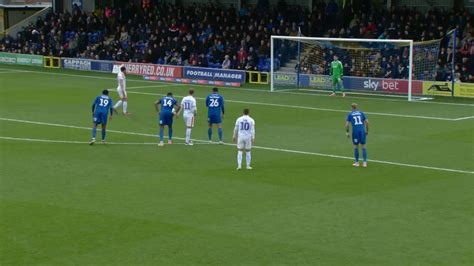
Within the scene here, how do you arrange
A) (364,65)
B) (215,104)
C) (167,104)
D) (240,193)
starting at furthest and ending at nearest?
1. (364,65)
2. (215,104)
3. (167,104)
4. (240,193)

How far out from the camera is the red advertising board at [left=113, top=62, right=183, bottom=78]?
5172 centimetres

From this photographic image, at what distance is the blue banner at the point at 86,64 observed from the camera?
57312 millimetres

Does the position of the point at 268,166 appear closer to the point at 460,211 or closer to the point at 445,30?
the point at 460,211

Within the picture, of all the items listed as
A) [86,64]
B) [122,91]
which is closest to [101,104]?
[122,91]

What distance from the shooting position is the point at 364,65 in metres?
46.5

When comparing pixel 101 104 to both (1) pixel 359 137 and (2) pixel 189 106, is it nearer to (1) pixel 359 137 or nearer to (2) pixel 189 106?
(2) pixel 189 106

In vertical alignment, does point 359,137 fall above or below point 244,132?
below

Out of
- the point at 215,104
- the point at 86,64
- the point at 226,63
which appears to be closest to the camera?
the point at 215,104

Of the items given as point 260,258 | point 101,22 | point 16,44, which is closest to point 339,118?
point 260,258

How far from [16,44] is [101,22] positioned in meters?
7.14

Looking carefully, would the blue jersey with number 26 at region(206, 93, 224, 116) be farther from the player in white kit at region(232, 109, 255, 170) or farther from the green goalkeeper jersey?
the green goalkeeper jersey

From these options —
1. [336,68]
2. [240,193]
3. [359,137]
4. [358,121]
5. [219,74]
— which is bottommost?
[240,193]

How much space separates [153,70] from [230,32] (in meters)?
6.85

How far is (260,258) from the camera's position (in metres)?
15.9
